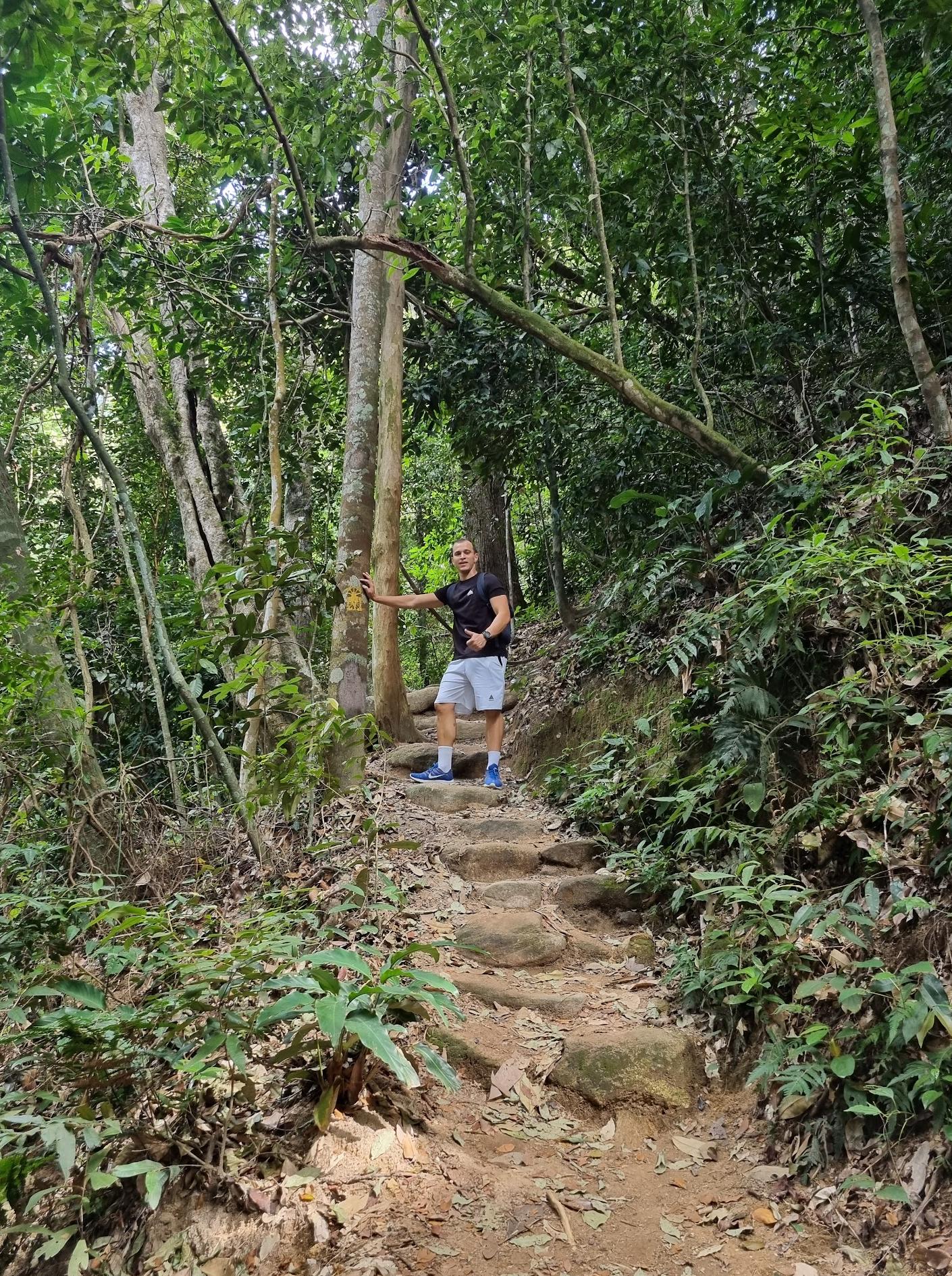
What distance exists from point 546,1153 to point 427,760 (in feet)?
13.6

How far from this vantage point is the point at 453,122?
4.42 m

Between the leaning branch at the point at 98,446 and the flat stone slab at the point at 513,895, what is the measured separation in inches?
54.4

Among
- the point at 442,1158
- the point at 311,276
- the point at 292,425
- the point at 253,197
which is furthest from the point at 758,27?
the point at 442,1158

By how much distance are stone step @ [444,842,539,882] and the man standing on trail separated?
52.5 inches

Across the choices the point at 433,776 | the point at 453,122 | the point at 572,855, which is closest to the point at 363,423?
the point at 453,122

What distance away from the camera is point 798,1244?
7.14 ft

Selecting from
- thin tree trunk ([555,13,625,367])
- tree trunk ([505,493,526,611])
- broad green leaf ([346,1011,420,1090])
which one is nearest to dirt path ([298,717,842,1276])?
broad green leaf ([346,1011,420,1090])

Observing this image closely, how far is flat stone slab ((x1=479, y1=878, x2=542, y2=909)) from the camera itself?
4258 mm

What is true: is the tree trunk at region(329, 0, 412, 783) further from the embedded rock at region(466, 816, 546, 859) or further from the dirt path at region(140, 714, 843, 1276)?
the dirt path at region(140, 714, 843, 1276)

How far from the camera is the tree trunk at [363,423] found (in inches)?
229

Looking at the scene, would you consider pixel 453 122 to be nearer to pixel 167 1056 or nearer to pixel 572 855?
pixel 572 855

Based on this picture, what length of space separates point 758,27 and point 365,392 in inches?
153

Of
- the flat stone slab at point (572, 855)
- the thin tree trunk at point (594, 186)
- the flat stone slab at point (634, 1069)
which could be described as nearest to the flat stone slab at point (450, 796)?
the flat stone slab at point (572, 855)

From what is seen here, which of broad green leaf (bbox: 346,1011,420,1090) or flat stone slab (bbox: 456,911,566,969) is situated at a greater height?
broad green leaf (bbox: 346,1011,420,1090)
